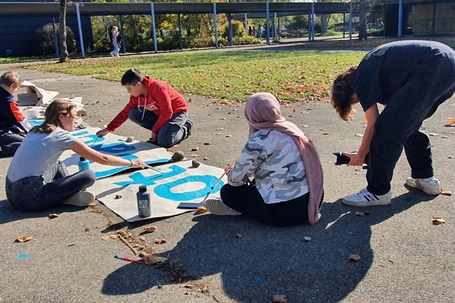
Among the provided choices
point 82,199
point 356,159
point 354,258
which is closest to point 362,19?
point 356,159

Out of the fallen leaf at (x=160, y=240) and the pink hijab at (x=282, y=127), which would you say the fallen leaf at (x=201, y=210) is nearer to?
the fallen leaf at (x=160, y=240)

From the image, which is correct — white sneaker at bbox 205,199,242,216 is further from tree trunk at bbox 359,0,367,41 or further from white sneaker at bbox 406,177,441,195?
tree trunk at bbox 359,0,367,41

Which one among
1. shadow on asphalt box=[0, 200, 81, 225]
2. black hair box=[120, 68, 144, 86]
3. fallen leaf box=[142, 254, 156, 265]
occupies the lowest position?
shadow on asphalt box=[0, 200, 81, 225]

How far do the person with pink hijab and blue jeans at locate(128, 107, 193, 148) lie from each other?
307 centimetres

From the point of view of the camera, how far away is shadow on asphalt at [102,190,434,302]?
2996 mm

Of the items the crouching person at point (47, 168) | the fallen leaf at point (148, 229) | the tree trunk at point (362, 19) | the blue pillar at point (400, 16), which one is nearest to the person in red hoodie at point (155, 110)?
the crouching person at point (47, 168)

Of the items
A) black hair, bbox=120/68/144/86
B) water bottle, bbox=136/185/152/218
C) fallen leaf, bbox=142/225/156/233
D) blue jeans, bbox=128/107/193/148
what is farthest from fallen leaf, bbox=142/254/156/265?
black hair, bbox=120/68/144/86

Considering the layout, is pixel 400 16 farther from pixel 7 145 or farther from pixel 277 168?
pixel 277 168

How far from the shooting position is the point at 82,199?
4.50 m

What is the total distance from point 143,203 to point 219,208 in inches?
26.9

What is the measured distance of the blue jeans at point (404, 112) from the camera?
3.73m

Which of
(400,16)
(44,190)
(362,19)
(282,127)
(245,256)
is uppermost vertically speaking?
(400,16)

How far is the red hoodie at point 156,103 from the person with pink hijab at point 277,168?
3.20m

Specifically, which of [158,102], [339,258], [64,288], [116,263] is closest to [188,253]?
[116,263]
